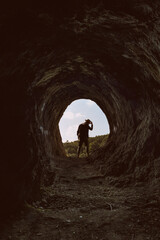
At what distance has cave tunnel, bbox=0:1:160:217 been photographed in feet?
10.1

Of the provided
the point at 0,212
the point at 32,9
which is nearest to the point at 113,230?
the point at 0,212

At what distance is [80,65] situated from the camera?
5.76m

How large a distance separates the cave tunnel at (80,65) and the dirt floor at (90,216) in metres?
0.41

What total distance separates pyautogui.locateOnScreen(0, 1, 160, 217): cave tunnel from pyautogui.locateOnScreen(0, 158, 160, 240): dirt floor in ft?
1.36

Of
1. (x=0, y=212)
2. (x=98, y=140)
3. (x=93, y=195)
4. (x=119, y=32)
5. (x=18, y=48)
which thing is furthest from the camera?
(x=98, y=140)

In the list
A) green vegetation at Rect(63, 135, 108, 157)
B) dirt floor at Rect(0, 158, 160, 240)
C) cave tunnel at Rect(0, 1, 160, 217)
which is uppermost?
cave tunnel at Rect(0, 1, 160, 217)

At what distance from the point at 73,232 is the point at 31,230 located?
2.10 feet

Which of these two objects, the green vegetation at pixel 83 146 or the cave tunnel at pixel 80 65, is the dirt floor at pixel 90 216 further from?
the green vegetation at pixel 83 146

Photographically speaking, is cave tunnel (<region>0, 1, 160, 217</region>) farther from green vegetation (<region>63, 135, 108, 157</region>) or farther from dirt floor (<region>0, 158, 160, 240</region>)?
green vegetation (<region>63, 135, 108, 157</region>)

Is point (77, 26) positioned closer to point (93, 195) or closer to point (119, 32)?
point (119, 32)

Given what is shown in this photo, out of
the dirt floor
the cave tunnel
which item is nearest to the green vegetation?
the cave tunnel

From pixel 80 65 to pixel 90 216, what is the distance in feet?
13.6

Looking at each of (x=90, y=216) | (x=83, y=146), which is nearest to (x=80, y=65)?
(x=90, y=216)

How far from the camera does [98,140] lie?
15.2 metres
